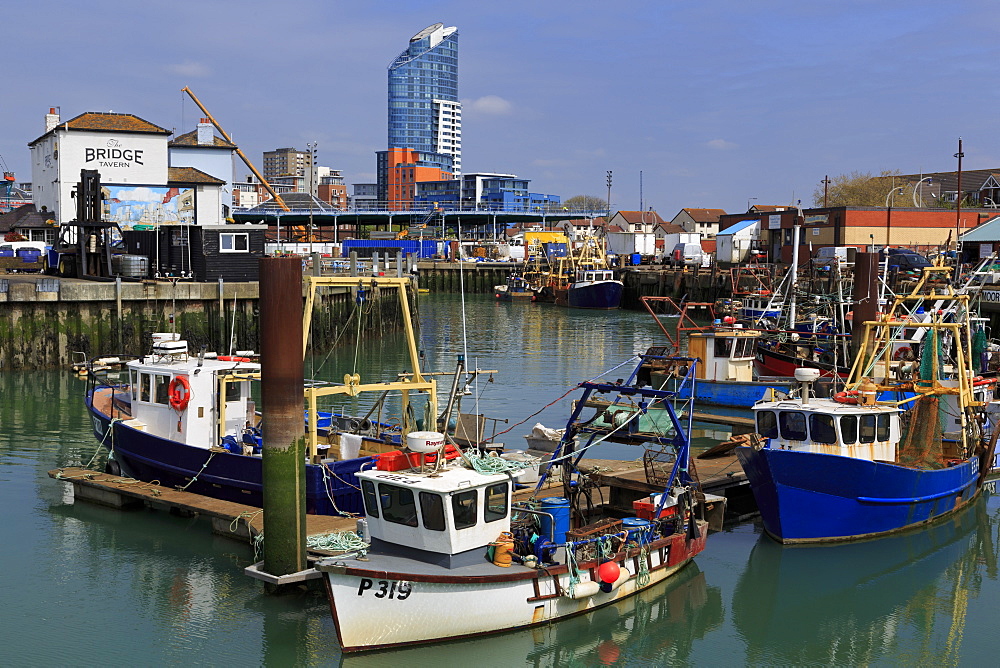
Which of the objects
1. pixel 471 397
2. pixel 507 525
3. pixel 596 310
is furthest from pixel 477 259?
pixel 507 525

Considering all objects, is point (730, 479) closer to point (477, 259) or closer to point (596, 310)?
point (596, 310)

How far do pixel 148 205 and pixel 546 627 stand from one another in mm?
53848

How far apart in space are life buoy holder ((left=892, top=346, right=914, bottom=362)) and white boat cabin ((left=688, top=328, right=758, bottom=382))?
13.1 ft

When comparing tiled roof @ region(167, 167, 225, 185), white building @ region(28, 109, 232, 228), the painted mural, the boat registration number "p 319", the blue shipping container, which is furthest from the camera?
the blue shipping container

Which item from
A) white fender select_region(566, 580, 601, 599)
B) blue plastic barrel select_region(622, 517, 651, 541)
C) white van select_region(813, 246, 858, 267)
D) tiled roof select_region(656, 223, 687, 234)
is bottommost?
white fender select_region(566, 580, 601, 599)

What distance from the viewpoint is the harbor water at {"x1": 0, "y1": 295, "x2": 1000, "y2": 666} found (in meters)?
12.7

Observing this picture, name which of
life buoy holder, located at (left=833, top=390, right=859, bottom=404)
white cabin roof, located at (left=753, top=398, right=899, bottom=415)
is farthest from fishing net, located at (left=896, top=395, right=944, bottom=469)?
life buoy holder, located at (left=833, top=390, right=859, bottom=404)

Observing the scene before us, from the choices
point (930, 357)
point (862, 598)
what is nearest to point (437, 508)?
point (862, 598)

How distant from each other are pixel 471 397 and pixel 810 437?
14686mm

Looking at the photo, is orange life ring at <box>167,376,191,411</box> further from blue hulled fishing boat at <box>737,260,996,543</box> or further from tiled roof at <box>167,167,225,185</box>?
tiled roof at <box>167,167,225,185</box>

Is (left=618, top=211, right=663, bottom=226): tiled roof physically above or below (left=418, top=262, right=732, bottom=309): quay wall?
above

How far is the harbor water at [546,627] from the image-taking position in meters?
12.7

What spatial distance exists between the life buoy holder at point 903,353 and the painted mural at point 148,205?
43.3 metres

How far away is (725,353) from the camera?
97.9ft
